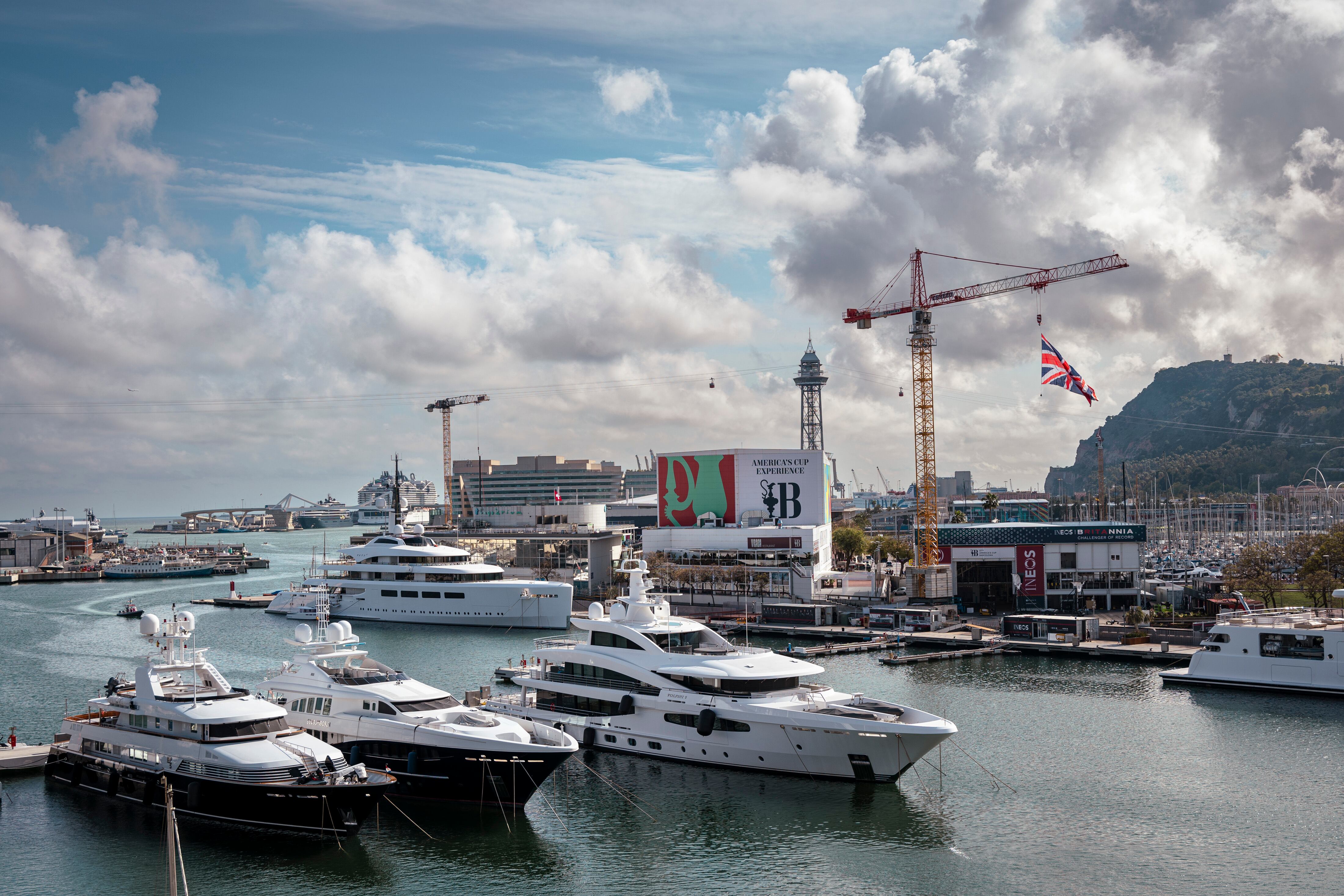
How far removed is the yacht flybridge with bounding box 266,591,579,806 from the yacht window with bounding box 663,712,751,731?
512cm

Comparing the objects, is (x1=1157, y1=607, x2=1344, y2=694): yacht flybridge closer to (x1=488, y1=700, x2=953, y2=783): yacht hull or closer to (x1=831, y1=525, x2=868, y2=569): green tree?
(x1=488, y1=700, x2=953, y2=783): yacht hull

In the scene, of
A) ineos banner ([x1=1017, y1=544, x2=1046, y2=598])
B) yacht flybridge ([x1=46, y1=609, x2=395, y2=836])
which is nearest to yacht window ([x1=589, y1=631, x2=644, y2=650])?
yacht flybridge ([x1=46, y1=609, x2=395, y2=836])

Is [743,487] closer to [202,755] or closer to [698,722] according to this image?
[698,722]

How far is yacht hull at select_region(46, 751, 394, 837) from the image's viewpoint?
90.8 feet

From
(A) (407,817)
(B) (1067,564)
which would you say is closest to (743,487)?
(B) (1067,564)

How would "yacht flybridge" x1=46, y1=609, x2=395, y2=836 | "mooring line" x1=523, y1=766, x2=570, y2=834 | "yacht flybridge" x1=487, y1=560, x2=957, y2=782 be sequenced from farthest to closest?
"yacht flybridge" x1=487, y1=560, x2=957, y2=782 → "mooring line" x1=523, y1=766, x2=570, y2=834 → "yacht flybridge" x1=46, y1=609, x2=395, y2=836

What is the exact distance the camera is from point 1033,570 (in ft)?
251

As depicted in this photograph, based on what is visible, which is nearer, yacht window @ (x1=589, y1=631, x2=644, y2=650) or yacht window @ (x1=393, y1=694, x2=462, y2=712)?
yacht window @ (x1=393, y1=694, x2=462, y2=712)

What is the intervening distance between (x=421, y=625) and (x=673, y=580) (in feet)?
70.1

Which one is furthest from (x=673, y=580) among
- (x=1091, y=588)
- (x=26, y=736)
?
(x=26, y=736)

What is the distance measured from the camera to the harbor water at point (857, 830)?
83.5 feet

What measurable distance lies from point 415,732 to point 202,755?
597 centimetres

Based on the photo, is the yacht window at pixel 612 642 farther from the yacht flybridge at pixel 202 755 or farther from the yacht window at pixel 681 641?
the yacht flybridge at pixel 202 755

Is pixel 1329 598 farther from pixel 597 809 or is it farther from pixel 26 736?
pixel 26 736
